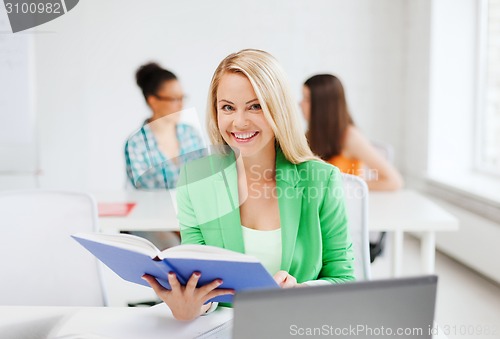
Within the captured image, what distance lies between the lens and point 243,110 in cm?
132

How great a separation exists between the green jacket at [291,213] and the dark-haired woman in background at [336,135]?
1250 millimetres

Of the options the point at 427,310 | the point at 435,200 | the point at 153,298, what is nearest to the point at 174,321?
the point at 427,310

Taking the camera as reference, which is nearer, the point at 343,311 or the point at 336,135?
the point at 343,311

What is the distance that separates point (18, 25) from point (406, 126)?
3.01 meters

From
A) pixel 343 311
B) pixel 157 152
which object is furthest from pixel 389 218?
pixel 343 311

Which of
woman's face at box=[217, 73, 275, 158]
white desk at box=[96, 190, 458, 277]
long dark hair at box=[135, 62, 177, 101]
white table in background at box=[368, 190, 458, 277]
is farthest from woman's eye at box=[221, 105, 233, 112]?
long dark hair at box=[135, 62, 177, 101]

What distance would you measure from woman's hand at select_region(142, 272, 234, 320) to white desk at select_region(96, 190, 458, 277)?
948 mm

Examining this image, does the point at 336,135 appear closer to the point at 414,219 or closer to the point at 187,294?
the point at 414,219

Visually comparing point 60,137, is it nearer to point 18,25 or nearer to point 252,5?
point 18,25

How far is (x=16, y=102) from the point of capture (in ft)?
14.1

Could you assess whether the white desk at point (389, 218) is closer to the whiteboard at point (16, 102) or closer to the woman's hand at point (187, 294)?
the woman's hand at point (187, 294)

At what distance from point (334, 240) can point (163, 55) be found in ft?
11.7

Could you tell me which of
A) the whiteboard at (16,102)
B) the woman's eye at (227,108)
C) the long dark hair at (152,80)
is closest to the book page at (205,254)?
the woman's eye at (227,108)

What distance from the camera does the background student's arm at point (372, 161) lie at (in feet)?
9.32
